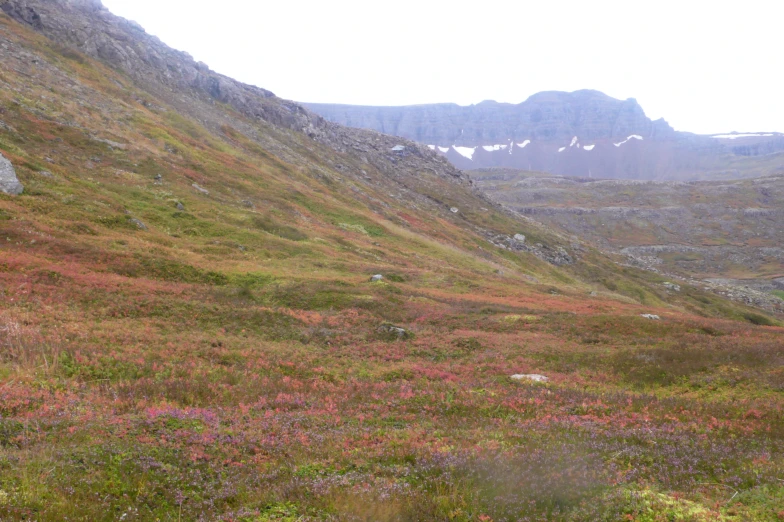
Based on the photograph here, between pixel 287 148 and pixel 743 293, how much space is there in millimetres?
113030

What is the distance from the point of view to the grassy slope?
7.66m

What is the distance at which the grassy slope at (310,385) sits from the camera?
7.66 meters

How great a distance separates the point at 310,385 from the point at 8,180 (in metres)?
33.9

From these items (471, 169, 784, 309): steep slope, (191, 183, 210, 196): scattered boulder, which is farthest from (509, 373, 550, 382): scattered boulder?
(471, 169, 784, 309): steep slope

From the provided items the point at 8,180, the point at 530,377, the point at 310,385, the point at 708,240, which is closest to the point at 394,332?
the point at 530,377

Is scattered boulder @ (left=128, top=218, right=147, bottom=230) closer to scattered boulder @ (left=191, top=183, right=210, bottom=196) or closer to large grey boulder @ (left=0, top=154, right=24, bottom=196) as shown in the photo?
large grey boulder @ (left=0, top=154, right=24, bottom=196)

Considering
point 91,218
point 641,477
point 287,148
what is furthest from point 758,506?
point 287,148

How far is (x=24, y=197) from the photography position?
114 ft

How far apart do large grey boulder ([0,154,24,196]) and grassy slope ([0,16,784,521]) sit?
5.66ft

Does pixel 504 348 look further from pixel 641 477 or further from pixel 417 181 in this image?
pixel 417 181

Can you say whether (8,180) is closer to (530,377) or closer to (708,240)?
(530,377)

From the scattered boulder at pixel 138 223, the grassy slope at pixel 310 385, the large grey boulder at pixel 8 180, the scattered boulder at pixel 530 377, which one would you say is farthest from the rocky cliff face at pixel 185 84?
the scattered boulder at pixel 530 377

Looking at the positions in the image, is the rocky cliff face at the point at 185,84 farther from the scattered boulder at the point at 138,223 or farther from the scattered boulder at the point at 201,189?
the scattered boulder at the point at 138,223

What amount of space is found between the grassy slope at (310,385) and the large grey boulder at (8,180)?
5.66 ft
